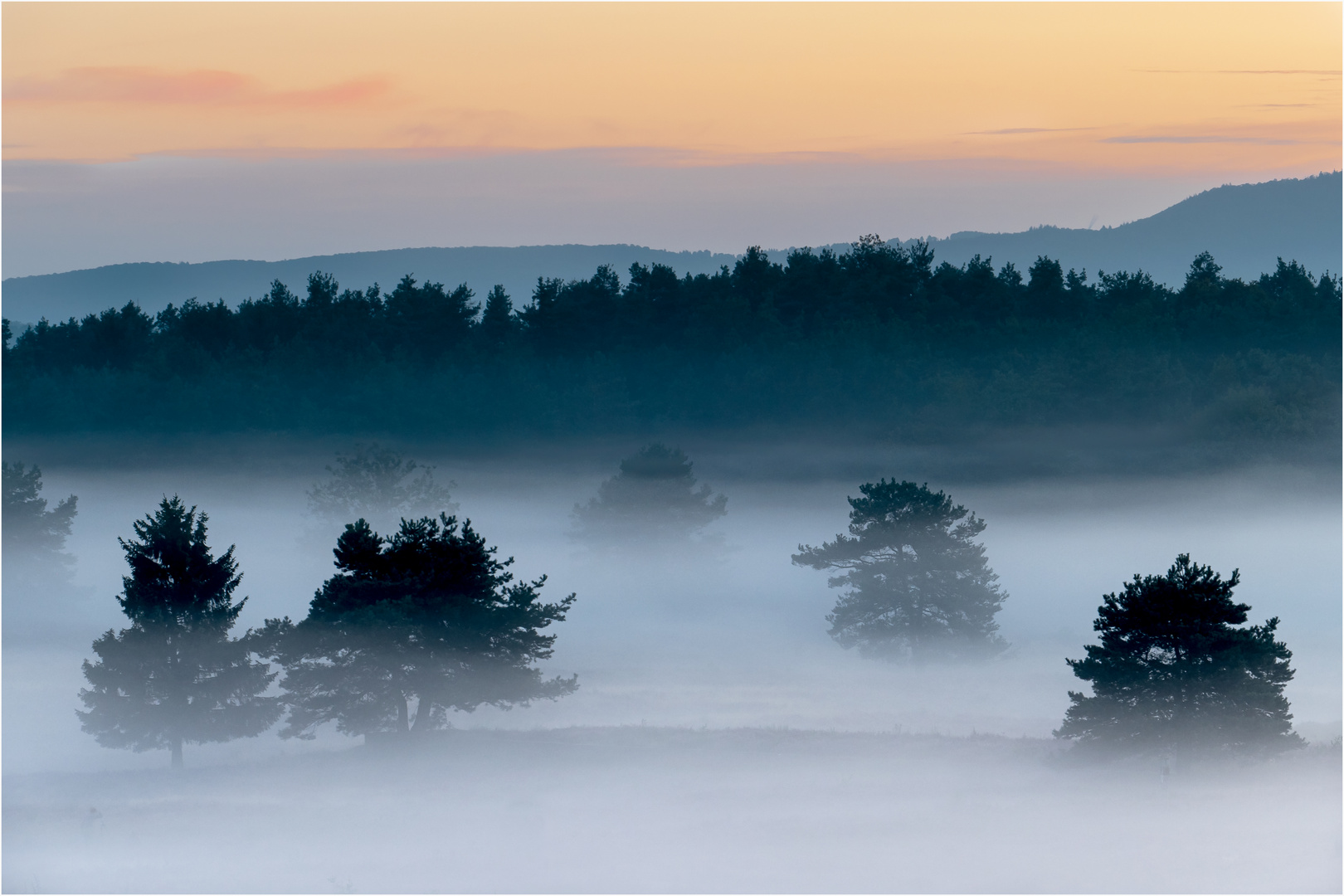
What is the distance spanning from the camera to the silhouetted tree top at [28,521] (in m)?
59.1

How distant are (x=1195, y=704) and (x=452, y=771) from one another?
557 inches

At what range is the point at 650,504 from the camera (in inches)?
2422

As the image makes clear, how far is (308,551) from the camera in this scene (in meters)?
71.9

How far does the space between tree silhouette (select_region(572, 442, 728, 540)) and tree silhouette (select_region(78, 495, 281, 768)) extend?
30.1m

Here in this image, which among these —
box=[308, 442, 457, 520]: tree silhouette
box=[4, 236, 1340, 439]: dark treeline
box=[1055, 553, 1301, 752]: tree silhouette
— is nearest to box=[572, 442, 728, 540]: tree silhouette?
box=[308, 442, 457, 520]: tree silhouette

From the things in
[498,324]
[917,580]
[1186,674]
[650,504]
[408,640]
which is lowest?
[1186,674]

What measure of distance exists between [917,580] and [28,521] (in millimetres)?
38770

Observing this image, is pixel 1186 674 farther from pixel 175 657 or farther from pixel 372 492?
pixel 372 492

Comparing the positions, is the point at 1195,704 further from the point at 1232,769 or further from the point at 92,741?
the point at 92,741

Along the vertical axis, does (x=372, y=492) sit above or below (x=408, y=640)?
A: above

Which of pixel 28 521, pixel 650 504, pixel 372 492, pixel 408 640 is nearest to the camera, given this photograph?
pixel 408 640

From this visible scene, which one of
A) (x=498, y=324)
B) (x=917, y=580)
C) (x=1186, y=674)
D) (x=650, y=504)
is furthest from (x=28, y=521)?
(x=498, y=324)

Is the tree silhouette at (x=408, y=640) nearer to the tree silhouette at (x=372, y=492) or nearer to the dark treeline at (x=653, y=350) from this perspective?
the tree silhouette at (x=372, y=492)

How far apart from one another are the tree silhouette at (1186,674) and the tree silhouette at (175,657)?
1833cm
